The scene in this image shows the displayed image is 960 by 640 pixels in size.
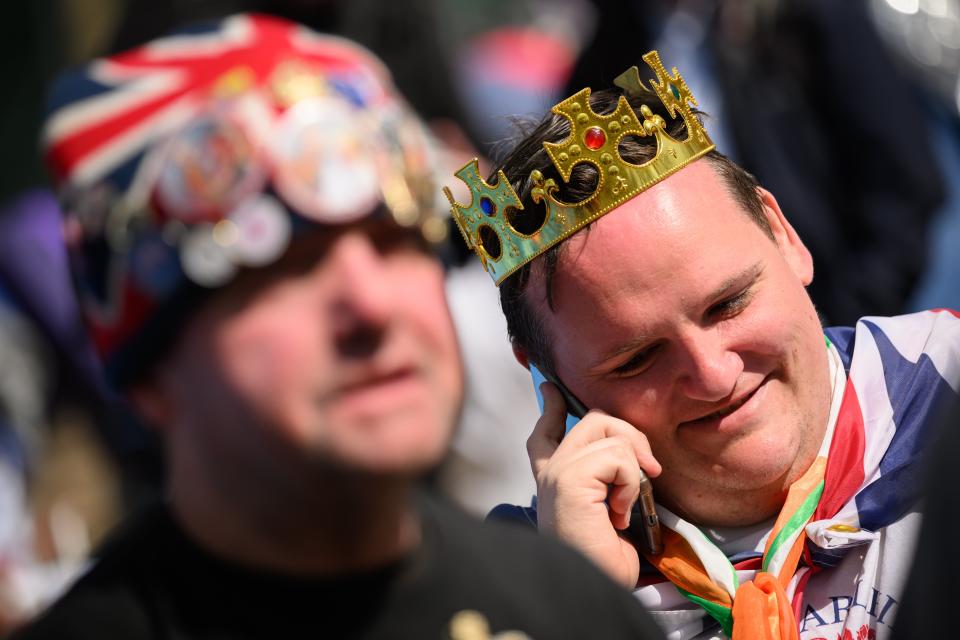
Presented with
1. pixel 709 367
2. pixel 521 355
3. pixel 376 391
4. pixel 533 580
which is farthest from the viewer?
pixel 521 355

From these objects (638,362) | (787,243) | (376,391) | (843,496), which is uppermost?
(376,391)

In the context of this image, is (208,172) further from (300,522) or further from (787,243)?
(787,243)

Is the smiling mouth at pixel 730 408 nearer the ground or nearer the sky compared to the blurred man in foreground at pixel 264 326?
nearer the ground

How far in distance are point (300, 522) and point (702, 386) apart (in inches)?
41.5

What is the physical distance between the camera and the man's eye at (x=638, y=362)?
3.03 metres

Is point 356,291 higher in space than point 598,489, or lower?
higher

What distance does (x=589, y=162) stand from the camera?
314cm

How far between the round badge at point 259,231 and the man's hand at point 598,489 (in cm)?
112

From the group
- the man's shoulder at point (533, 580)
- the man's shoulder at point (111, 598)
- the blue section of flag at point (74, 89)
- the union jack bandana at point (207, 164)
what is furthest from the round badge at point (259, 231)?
the man's shoulder at point (533, 580)

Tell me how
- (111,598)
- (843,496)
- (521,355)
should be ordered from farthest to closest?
(521,355) → (843,496) → (111,598)

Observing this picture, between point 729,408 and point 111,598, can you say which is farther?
point 729,408

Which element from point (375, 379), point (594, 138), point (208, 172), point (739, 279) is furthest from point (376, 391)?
point (594, 138)

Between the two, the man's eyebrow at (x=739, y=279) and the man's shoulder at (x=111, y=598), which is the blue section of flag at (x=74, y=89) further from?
the man's eyebrow at (x=739, y=279)

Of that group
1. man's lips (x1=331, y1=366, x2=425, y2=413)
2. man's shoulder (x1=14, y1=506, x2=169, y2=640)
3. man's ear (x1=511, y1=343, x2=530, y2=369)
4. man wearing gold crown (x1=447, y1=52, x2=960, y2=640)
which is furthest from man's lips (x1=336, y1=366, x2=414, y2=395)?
man's ear (x1=511, y1=343, x2=530, y2=369)
